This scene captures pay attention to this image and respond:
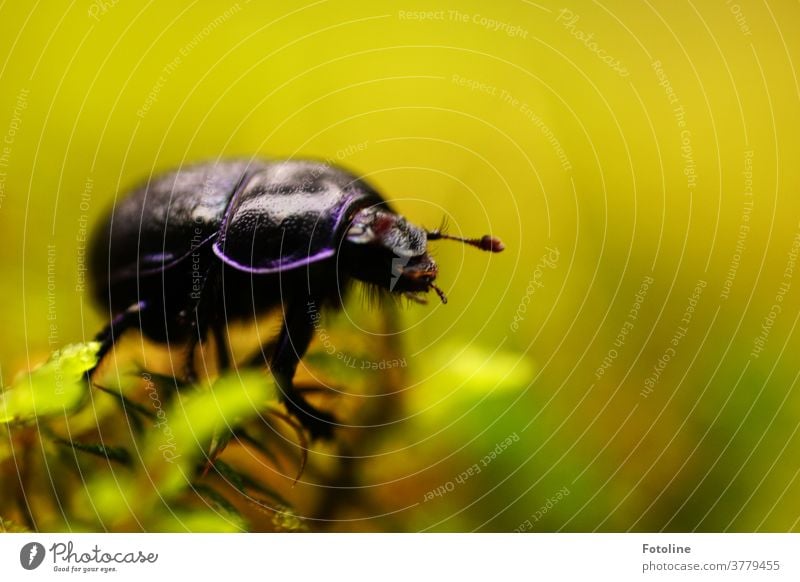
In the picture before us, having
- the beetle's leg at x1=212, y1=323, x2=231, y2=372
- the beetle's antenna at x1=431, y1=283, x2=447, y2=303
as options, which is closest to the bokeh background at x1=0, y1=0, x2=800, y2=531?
the beetle's antenna at x1=431, y1=283, x2=447, y2=303

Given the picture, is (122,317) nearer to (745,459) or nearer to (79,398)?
(79,398)

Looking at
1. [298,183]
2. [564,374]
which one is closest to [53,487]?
[298,183]

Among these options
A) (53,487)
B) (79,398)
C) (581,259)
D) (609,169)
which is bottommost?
(53,487)
